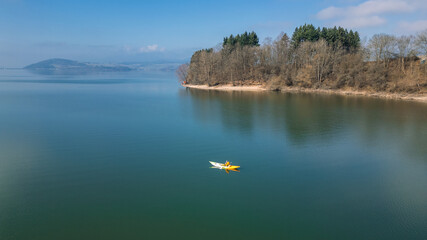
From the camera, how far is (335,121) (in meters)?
30.2

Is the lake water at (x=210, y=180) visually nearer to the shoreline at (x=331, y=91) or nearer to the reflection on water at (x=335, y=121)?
the reflection on water at (x=335, y=121)

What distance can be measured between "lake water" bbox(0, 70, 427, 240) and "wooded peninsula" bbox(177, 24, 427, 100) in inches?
1040

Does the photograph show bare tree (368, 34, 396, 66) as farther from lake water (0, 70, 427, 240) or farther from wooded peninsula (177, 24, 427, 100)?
lake water (0, 70, 427, 240)

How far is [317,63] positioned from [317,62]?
0.82ft

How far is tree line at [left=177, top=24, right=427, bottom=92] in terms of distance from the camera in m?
51.3

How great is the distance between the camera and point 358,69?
5422 centimetres

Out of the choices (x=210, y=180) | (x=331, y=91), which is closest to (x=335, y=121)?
(x=210, y=180)

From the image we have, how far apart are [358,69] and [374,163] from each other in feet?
137

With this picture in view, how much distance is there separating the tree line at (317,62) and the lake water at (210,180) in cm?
2656

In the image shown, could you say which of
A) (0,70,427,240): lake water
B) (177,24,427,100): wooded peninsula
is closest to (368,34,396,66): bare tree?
(177,24,427,100): wooded peninsula

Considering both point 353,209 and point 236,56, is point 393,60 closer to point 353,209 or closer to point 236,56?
point 236,56

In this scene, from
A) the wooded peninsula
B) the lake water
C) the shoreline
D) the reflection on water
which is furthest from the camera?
the wooded peninsula

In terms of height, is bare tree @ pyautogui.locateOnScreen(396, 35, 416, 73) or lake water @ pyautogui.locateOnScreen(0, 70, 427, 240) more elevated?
bare tree @ pyautogui.locateOnScreen(396, 35, 416, 73)

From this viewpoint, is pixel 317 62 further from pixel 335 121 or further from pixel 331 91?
pixel 335 121
